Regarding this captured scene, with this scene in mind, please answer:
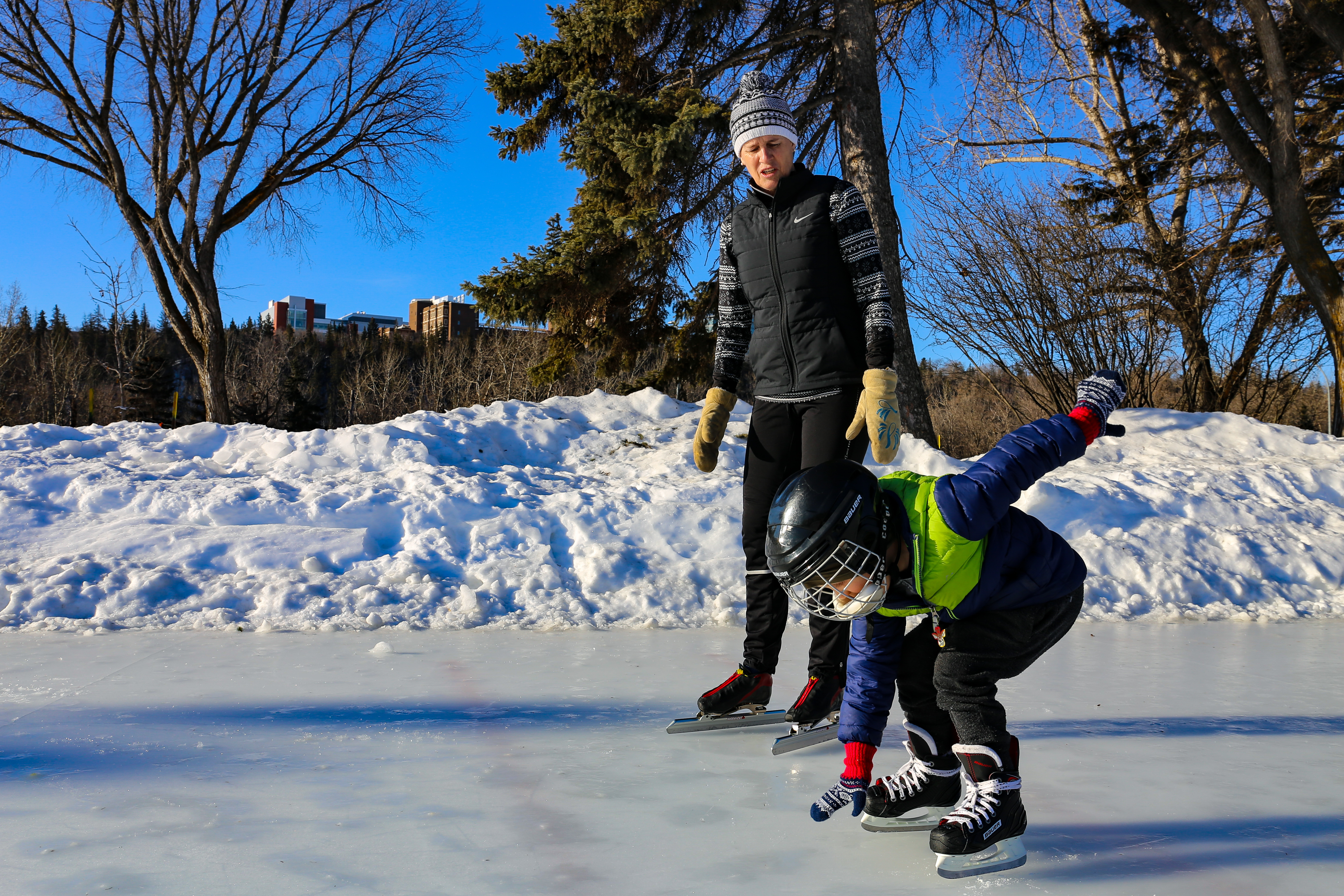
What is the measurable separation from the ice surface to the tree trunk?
468cm

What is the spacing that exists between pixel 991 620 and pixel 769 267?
120 centimetres

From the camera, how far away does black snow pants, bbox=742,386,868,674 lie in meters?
2.16

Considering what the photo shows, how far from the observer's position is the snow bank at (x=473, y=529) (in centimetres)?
364

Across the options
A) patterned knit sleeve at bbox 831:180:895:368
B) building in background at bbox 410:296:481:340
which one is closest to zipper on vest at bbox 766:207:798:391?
patterned knit sleeve at bbox 831:180:895:368

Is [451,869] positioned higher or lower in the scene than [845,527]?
lower

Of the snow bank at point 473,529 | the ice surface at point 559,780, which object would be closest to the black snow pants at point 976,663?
the ice surface at point 559,780

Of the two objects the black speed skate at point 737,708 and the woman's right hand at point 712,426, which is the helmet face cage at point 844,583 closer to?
the black speed skate at point 737,708

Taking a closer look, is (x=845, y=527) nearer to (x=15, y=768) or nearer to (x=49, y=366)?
(x=15, y=768)

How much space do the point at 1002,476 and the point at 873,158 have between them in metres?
7.10

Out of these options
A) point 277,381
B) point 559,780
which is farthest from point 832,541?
point 277,381

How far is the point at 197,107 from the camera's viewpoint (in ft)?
36.1

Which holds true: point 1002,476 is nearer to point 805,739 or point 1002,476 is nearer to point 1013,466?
point 1013,466

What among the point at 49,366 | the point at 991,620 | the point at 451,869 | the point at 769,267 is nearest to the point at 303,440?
the point at 769,267

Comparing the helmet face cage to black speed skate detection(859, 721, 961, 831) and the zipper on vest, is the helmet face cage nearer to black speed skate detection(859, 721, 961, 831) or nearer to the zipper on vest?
black speed skate detection(859, 721, 961, 831)
